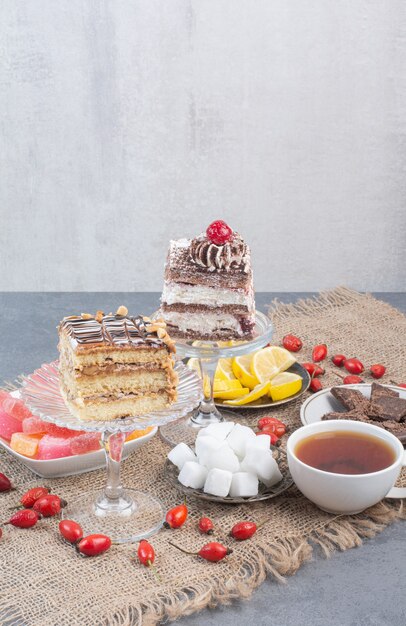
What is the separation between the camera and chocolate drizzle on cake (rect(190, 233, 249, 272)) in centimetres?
368

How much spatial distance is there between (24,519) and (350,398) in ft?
4.90

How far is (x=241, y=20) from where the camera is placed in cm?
618

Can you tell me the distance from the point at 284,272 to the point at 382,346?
225 cm

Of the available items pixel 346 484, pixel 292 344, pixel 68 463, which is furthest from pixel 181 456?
pixel 292 344

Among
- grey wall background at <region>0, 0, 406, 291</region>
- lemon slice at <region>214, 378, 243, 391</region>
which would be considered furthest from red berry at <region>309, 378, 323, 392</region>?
grey wall background at <region>0, 0, 406, 291</region>

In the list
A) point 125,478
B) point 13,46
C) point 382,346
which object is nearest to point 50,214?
point 13,46

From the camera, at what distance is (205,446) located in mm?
3203

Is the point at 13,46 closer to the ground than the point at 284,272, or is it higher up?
higher up

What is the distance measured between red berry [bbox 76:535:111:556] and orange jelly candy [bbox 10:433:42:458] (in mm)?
513

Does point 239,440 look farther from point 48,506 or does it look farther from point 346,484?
point 48,506

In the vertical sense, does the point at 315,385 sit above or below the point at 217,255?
below

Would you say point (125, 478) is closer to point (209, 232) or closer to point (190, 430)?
point (190, 430)

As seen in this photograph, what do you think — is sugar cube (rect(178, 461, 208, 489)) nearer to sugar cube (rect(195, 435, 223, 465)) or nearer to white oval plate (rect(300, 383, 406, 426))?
sugar cube (rect(195, 435, 223, 465))

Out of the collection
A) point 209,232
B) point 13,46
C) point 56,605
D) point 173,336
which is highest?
point 13,46
